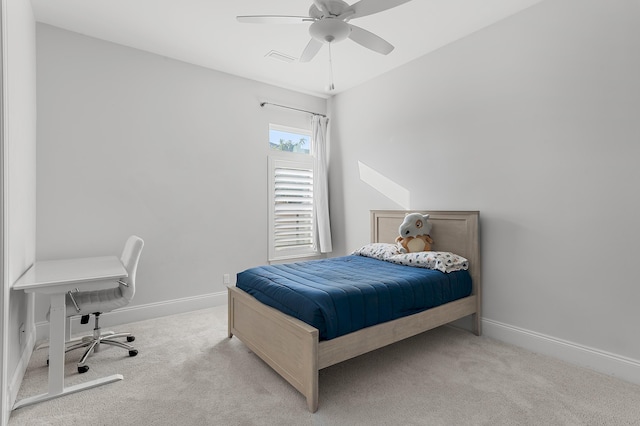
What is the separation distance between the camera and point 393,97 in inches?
158

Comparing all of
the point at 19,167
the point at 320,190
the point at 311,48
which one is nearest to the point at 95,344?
the point at 19,167

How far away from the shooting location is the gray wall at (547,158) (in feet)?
7.59

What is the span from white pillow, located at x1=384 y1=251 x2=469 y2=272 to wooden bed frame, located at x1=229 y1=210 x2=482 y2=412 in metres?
0.14

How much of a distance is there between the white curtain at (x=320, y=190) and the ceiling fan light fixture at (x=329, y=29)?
2.58 meters

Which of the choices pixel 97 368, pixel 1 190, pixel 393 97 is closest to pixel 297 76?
pixel 393 97

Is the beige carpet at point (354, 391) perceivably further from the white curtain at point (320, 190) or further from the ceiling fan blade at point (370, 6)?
the ceiling fan blade at point (370, 6)

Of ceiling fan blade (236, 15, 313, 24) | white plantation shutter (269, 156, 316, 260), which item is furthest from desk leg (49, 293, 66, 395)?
white plantation shutter (269, 156, 316, 260)

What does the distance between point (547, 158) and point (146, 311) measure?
13.6 feet

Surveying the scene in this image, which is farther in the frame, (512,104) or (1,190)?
(512,104)

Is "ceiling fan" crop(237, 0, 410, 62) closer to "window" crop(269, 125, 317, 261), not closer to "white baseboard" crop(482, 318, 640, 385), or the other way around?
"window" crop(269, 125, 317, 261)

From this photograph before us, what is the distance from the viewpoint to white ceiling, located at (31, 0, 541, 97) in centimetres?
273

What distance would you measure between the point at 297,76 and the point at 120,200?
2.58 metres

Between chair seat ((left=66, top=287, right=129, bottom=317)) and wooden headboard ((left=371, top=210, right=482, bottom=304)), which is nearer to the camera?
chair seat ((left=66, top=287, right=129, bottom=317))

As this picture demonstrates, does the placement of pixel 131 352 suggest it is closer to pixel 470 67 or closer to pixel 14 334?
pixel 14 334
